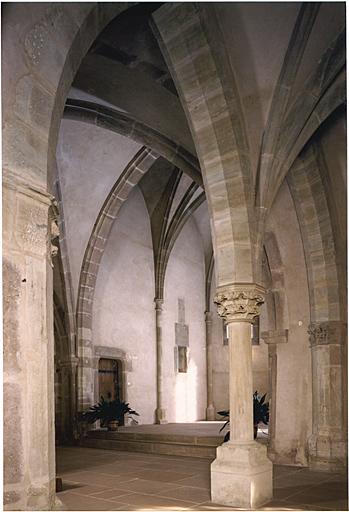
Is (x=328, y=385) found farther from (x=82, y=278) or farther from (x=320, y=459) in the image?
(x=82, y=278)

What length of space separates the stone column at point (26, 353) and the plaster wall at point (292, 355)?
6.47m

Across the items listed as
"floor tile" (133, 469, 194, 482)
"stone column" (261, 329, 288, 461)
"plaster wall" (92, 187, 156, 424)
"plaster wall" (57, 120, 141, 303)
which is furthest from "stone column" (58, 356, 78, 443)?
"stone column" (261, 329, 288, 461)

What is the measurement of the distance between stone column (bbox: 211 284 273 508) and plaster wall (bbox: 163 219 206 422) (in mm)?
9778

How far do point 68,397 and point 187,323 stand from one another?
507cm

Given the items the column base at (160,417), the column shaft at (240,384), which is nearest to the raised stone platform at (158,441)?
the column base at (160,417)

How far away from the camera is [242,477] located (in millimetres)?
6223

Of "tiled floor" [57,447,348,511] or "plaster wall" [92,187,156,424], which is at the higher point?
"plaster wall" [92,187,156,424]

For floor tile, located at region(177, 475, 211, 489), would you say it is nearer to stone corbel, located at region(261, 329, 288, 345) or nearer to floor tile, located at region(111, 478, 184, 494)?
floor tile, located at region(111, 478, 184, 494)

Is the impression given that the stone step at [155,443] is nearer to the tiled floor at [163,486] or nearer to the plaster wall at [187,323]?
the tiled floor at [163,486]

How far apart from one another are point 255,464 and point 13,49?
191 inches

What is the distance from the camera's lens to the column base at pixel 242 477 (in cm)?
618

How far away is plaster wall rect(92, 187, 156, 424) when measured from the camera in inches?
586

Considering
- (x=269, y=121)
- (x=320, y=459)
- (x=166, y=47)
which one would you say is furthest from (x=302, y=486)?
(x=166, y=47)

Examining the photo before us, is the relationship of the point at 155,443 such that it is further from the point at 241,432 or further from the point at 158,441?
the point at 241,432
